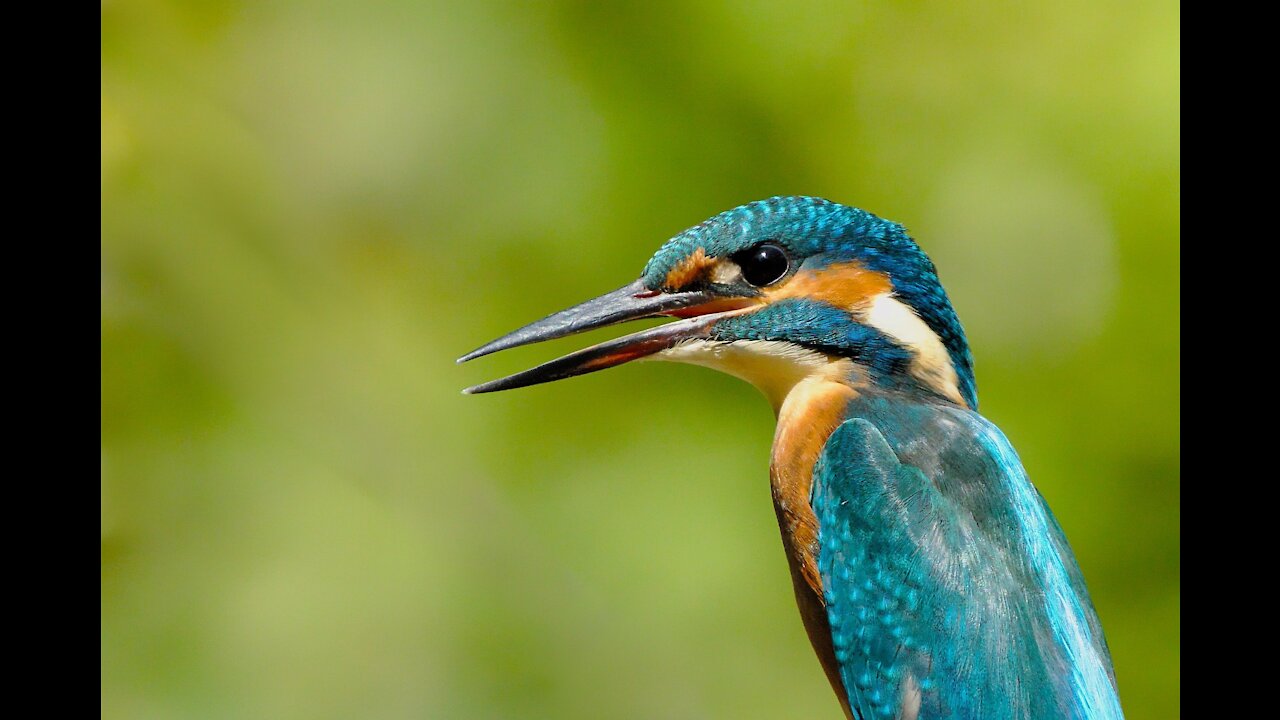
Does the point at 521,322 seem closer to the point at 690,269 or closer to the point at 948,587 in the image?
the point at 690,269

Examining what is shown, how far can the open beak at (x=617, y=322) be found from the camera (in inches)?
60.7

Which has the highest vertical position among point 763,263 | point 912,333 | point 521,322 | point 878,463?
point 521,322

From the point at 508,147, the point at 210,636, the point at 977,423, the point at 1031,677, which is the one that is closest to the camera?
the point at 1031,677

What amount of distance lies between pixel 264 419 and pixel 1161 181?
2.15m

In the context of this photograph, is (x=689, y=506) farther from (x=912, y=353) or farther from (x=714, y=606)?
(x=912, y=353)

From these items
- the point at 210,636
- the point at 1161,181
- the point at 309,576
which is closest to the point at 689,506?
the point at 309,576

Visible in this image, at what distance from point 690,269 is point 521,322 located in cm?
122

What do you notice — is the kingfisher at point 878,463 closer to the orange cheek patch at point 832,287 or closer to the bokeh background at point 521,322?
the orange cheek patch at point 832,287

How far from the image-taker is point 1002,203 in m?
2.73

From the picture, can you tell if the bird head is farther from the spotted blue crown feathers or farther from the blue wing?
the blue wing

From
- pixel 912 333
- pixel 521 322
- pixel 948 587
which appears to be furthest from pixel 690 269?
pixel 521 322

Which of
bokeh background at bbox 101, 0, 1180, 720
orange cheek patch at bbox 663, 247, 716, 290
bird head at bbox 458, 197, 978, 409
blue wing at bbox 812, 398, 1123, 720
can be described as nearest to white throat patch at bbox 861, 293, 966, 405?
bird head at bbox 458, 197, 978, 409

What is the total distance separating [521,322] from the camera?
273 centimetres

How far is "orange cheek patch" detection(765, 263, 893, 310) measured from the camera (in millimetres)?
1572
